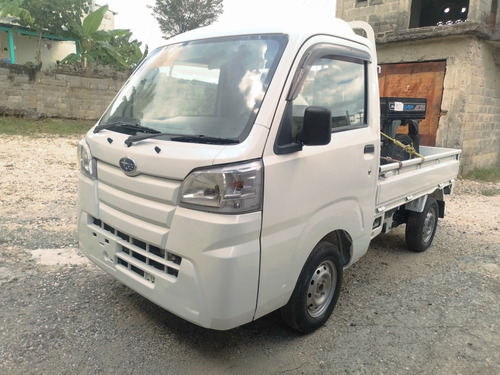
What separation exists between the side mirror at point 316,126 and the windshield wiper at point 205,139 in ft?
1.39

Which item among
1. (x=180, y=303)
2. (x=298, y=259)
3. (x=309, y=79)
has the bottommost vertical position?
(x=180, y=303)

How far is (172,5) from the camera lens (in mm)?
38062

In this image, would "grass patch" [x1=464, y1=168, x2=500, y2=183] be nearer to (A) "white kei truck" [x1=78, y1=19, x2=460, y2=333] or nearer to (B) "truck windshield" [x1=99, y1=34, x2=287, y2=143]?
(A) "white kei truck" [x1=78, y1=19, x2=460, y2=333]

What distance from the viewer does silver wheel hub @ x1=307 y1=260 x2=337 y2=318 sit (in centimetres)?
293

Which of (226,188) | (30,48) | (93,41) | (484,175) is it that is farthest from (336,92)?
(30,48)

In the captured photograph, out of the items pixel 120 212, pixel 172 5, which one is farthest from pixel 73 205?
pixel 172 5

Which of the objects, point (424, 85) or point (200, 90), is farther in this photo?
point (424, 85)

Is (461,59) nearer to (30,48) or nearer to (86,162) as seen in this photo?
(86,162)

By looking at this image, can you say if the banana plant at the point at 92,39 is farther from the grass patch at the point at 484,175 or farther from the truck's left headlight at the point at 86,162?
the truck's left headlight at the point at 86,162

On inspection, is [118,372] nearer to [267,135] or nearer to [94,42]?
[267,135]

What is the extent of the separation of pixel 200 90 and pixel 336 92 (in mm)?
1010

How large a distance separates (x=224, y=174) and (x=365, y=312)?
2.00m

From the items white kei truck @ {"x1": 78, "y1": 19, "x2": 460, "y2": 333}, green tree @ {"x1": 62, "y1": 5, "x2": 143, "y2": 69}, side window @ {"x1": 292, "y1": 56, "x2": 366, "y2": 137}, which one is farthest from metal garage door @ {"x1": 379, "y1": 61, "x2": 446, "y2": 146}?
green tree @ {"x1": 62, "y1": 5, "x2": 143, "y2": 69}

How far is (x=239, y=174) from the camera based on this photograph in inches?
86.2
